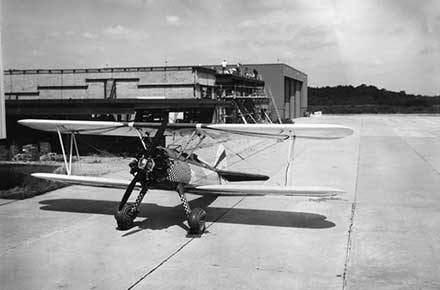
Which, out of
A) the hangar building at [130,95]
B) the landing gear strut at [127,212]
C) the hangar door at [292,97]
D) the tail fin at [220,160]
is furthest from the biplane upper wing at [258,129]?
the hangar door at [292,97]

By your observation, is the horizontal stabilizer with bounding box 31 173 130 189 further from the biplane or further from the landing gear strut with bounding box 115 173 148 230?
the landing gear strut with bounding box 115 173 148 230

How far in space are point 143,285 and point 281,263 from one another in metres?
1.72

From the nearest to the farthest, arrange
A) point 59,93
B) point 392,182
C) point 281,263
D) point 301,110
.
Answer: point 281,263 → point 392,182 → point 59,93 → point 301,110

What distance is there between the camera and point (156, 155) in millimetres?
7234

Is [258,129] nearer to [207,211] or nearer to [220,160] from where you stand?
[220,160]

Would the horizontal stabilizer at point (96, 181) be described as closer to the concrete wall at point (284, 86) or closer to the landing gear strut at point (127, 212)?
the landing gear strut at point (127, 212)

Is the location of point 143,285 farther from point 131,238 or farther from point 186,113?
point 186,113

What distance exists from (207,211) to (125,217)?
6.23ft

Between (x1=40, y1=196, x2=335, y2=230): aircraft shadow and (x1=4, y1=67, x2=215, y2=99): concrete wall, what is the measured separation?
1816 cm

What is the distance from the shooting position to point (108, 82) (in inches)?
1152

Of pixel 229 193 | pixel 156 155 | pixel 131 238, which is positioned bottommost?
pixel 131 238

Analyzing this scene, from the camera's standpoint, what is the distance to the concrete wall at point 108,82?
27.5 meters

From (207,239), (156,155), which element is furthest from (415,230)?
(156,155)

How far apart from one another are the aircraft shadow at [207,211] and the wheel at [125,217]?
0.34 m
